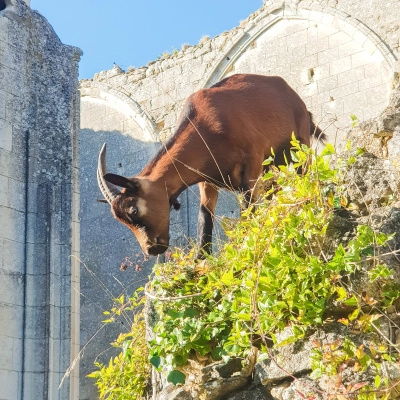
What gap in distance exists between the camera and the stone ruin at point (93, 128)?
6.75 metres

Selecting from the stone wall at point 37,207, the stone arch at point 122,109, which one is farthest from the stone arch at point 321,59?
the stone wall at point 37,207

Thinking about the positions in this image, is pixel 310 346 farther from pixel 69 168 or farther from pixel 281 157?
pixel 69 168

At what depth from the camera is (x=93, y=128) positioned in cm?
1139

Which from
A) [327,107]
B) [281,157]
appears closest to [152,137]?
[327,107]

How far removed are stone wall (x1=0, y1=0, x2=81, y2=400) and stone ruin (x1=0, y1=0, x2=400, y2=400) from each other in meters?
0.01

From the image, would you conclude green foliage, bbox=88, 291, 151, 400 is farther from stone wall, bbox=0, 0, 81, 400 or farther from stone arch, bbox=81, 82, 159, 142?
stone arch, bbox=81, 82, 159, 142

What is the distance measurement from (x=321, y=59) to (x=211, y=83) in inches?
59.5

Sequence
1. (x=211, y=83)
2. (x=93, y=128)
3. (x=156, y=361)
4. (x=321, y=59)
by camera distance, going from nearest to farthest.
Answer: (x=156, y=361), (x=321, y=59), (x=211, y=83), (x=93, y=128)

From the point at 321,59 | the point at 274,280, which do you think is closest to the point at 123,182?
the point at 274,280

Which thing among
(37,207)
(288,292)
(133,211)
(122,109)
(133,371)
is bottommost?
(133,371)

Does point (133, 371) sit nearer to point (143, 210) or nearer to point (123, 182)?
point (143, 210)

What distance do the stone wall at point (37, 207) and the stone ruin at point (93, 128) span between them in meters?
0.01

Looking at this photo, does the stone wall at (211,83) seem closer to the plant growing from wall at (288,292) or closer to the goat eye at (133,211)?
the goat eye at (133,211)

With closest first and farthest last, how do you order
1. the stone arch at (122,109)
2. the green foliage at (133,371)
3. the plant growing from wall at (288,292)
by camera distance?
1. the plant growing from wall at (288,292)
2. the green foliage at (133,371)
3. the stone arch at (122,109)
